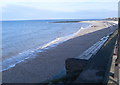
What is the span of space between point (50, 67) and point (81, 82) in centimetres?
464

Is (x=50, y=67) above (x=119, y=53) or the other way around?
the other way around

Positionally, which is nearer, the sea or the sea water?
the sea

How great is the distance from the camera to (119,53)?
4.18 m

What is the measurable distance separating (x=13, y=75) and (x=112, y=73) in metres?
4.73

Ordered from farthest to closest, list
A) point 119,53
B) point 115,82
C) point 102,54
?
point 102,54
point 119,53
point 115,82

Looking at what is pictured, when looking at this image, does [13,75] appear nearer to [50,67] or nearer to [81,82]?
[50,67]

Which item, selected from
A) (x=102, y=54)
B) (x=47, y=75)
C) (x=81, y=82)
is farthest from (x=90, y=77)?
(x=47, y=75)

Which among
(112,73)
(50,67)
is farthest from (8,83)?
(112,73)

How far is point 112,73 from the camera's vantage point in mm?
4285

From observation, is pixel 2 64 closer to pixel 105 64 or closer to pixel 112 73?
pixel 105 64

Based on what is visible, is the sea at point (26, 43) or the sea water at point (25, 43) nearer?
the sea at point (26, 43)

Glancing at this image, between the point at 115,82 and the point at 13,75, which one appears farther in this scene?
the point at 13,75

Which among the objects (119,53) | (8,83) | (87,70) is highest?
(119,53)

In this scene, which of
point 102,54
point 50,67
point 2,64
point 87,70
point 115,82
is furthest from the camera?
point 2,64
